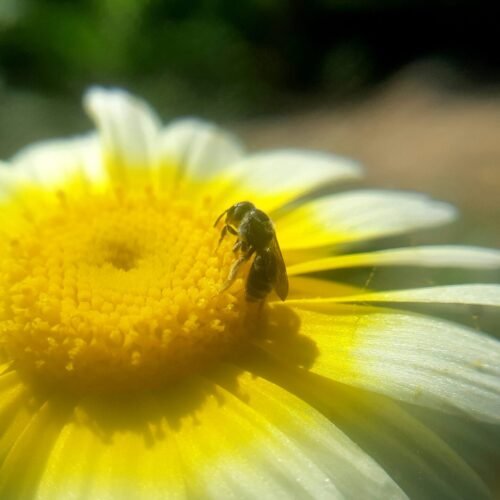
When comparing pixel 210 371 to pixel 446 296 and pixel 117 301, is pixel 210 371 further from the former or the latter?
pixel 446 296

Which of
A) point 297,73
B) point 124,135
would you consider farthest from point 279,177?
point 297,73

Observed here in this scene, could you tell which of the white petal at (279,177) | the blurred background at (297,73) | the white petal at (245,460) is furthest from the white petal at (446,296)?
the blurred background at (297,73)

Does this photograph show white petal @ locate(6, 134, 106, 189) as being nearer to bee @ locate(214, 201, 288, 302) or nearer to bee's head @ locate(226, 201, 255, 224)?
bee's head @ locate(226, 201, 255, 224)

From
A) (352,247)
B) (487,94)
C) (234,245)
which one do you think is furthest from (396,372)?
(487,94)

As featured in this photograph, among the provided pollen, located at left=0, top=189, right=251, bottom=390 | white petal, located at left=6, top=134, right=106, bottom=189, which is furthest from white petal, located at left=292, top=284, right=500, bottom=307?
white petal, located at left=6, top=134, right=106, bottom=189

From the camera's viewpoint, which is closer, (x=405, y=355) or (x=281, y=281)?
(x=405, y=355)

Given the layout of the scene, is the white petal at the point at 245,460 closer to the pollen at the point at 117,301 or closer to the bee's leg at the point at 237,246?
the pollen at the point at 117,301

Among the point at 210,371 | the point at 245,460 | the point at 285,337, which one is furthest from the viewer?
the point at 285,337

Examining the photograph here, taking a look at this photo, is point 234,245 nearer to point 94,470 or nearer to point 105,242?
point 105,242
